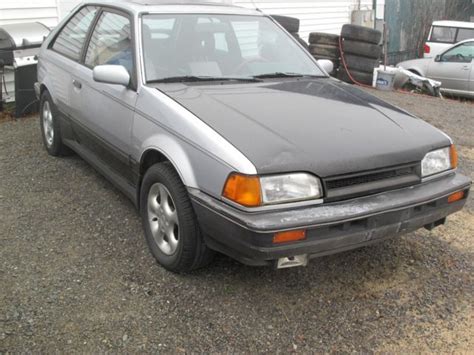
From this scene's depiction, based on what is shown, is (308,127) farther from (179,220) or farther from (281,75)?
(281,75)

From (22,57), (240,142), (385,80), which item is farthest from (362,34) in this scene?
(240,142)

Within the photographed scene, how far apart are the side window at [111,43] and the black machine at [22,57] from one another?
9.24 ft

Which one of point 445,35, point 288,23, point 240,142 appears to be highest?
point 288,23

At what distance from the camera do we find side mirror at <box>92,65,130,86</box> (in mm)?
3555

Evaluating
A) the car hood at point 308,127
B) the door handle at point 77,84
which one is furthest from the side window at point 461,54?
the door handle at point 77,84

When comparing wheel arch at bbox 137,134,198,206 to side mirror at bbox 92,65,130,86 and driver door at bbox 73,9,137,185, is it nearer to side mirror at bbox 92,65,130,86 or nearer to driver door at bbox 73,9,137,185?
driver door at bbox 73,9,137,185

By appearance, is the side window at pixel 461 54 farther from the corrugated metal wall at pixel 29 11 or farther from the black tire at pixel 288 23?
the corrugated metal wall at pixel 29 11

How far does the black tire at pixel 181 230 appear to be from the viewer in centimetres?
306

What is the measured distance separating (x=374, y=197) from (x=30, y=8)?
6321 mm

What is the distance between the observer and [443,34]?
46.4 feet

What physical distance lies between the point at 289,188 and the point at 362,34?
356 inches

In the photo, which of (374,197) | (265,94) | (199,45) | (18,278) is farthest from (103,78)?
(374,197)

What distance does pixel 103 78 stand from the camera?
3566 millimetres

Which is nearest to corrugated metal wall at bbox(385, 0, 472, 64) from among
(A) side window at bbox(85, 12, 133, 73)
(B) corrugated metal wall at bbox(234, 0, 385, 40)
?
(B) corrugated metal wall at bbox(234, 0, 385, 40)
